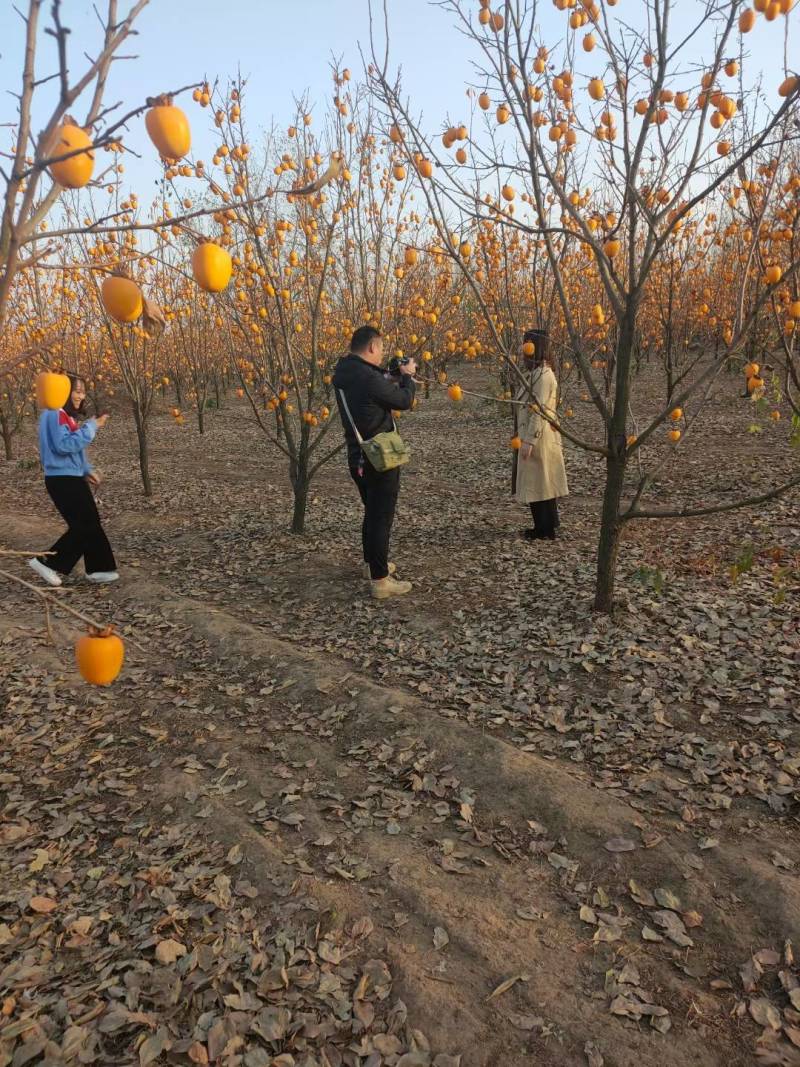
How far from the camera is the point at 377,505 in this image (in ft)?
16.5

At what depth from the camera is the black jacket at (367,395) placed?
4762mm

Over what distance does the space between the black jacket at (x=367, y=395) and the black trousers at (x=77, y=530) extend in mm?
2393

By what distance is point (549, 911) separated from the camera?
244 cm

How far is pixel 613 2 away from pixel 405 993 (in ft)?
14.6

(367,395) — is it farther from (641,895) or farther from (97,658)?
(97,658)

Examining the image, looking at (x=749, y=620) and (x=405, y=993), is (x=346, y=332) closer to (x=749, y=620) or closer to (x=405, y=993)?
(x=749, y=620)

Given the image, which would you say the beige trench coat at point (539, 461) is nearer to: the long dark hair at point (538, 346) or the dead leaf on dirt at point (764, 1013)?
the long dark hair at point (538, 346)

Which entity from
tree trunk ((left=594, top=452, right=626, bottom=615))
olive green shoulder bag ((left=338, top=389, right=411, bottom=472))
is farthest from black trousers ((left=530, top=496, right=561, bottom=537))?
olive green shoulder bag ((left=338, top=389, right=411, bottom=472))

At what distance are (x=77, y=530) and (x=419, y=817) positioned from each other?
412 cm

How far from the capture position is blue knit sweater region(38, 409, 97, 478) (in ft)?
17.5

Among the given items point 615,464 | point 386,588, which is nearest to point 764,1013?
point 615,464

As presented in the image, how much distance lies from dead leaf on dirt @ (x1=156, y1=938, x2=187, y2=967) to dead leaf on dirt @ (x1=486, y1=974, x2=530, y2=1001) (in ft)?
3.49

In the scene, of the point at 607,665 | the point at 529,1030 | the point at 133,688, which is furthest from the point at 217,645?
the point at 529,1030

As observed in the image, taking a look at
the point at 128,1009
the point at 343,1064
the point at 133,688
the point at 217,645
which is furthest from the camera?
the point at 217,645
